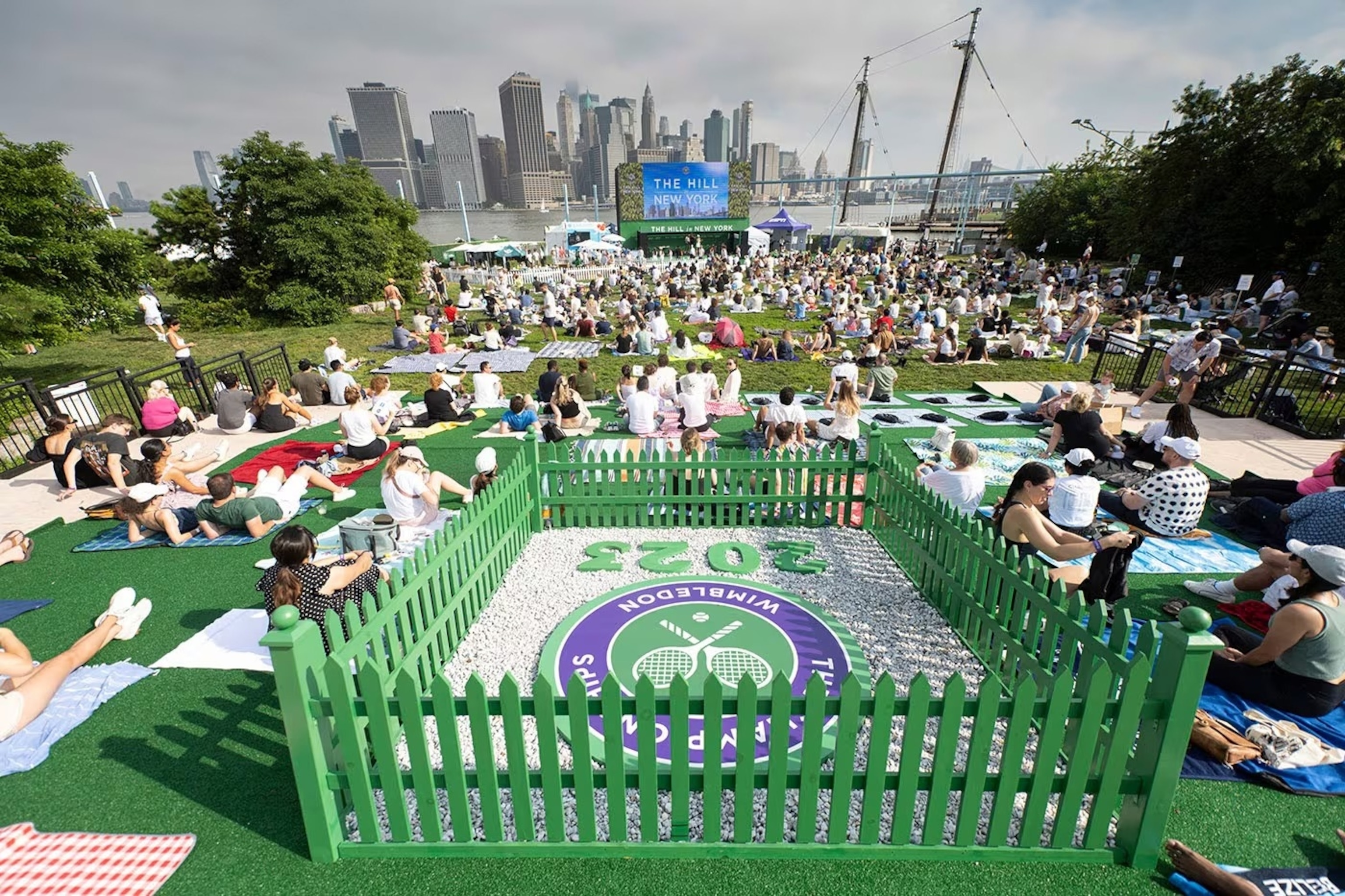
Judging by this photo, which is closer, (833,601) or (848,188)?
(833,601)

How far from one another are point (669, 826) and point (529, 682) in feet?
5.25

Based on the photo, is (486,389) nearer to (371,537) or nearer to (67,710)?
(371,537)

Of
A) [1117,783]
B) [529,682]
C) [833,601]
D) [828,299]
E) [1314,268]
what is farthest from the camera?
[828,299]

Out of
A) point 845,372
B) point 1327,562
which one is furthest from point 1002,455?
point 1327,562

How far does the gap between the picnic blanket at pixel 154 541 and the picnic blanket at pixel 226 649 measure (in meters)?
1.71

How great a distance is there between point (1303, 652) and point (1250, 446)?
824 centimetres

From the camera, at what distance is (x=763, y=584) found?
5.73 metres

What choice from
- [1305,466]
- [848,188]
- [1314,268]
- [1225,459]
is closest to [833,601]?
[1225,459]

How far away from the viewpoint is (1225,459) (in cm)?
931

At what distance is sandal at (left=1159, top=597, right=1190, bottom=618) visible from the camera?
527 cm

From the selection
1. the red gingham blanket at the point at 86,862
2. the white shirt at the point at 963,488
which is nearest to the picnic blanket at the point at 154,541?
the red gingham blanket at the point at 86,862

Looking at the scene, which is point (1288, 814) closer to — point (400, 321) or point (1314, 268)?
point (400, 321)

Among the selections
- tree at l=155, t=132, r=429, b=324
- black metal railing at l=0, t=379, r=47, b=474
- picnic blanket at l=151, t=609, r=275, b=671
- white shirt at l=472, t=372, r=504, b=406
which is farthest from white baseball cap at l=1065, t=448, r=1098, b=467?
tree at l=155, t=132, r=429, b=324

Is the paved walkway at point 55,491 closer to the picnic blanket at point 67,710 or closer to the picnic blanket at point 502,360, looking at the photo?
the picnic blanket at point 67,710
